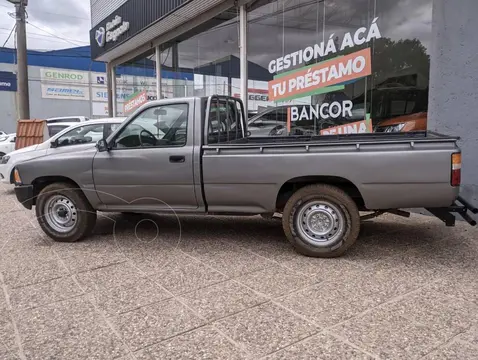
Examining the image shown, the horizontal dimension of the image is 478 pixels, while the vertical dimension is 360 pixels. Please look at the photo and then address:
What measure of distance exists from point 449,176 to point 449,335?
1.64 meters

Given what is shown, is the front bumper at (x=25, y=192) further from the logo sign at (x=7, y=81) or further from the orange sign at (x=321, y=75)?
the logo sign at (x=7, y=81)

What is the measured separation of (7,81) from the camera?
35031 millimetres

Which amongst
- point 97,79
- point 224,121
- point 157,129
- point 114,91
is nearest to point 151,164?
point 157,129

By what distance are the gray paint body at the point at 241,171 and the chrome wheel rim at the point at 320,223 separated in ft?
1.11

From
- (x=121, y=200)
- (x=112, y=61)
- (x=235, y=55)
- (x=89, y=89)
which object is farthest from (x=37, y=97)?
(x=121, y=200)

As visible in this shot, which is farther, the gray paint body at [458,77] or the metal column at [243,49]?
the metal column at [243,49]

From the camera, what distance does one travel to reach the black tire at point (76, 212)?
17.1ft

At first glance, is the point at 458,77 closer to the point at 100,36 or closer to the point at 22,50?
the point at 22,50

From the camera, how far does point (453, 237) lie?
17.1 ft

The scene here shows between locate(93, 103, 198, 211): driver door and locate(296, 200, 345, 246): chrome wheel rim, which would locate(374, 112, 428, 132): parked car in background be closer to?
locate(296, 200, 345, 246): chrome wheel rim

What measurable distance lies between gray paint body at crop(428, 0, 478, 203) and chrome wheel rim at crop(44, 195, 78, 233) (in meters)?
5.53

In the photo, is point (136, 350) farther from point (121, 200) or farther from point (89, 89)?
point (89, 89)

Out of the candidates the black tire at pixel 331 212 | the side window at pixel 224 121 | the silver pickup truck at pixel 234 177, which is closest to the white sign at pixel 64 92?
the silver pickup truck at pixel 234 177

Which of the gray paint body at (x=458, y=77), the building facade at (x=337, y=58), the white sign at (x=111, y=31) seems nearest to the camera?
the gray paint body at (x=458, y=77)
